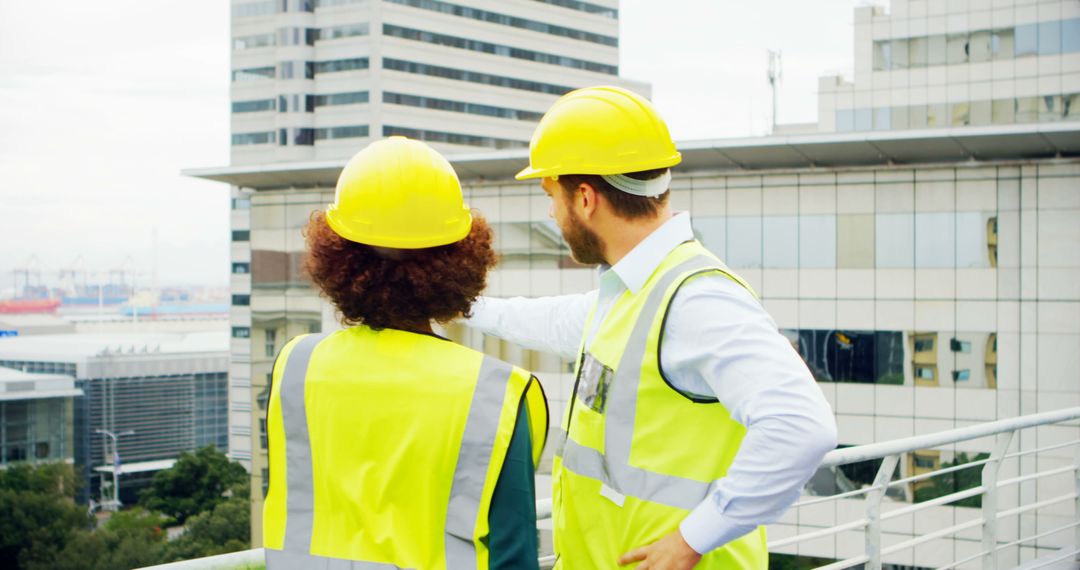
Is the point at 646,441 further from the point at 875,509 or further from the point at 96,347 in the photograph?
the point at 96,347

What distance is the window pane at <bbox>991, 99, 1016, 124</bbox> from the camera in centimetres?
3956

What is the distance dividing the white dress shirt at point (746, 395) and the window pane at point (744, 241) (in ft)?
71.7

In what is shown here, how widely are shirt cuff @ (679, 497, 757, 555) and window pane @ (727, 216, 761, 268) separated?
863 inches

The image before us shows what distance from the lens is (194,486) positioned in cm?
5641

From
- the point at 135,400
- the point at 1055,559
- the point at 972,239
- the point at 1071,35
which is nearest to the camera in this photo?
the point at 1055,559

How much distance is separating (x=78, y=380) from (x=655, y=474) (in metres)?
89.4

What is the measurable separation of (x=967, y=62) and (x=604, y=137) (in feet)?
144

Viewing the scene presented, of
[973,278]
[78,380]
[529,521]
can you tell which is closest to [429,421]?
[529,521]

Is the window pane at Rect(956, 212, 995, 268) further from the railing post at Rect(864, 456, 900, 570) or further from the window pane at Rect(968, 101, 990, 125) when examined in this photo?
the window pane at Rect(968, 101, 990, 125)

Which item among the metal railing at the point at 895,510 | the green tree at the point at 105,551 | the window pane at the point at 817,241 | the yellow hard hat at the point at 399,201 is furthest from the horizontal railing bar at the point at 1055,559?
the green tree at the point at 105,551

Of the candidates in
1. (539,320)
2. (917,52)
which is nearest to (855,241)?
(539,320)

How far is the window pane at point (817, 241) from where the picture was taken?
73.6 feet

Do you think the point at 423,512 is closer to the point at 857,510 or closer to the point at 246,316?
the point at 857,510

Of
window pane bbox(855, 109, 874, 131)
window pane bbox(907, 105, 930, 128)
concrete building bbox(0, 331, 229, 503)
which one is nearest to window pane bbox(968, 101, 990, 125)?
window pane bbox(907, 105, 930, 128)
